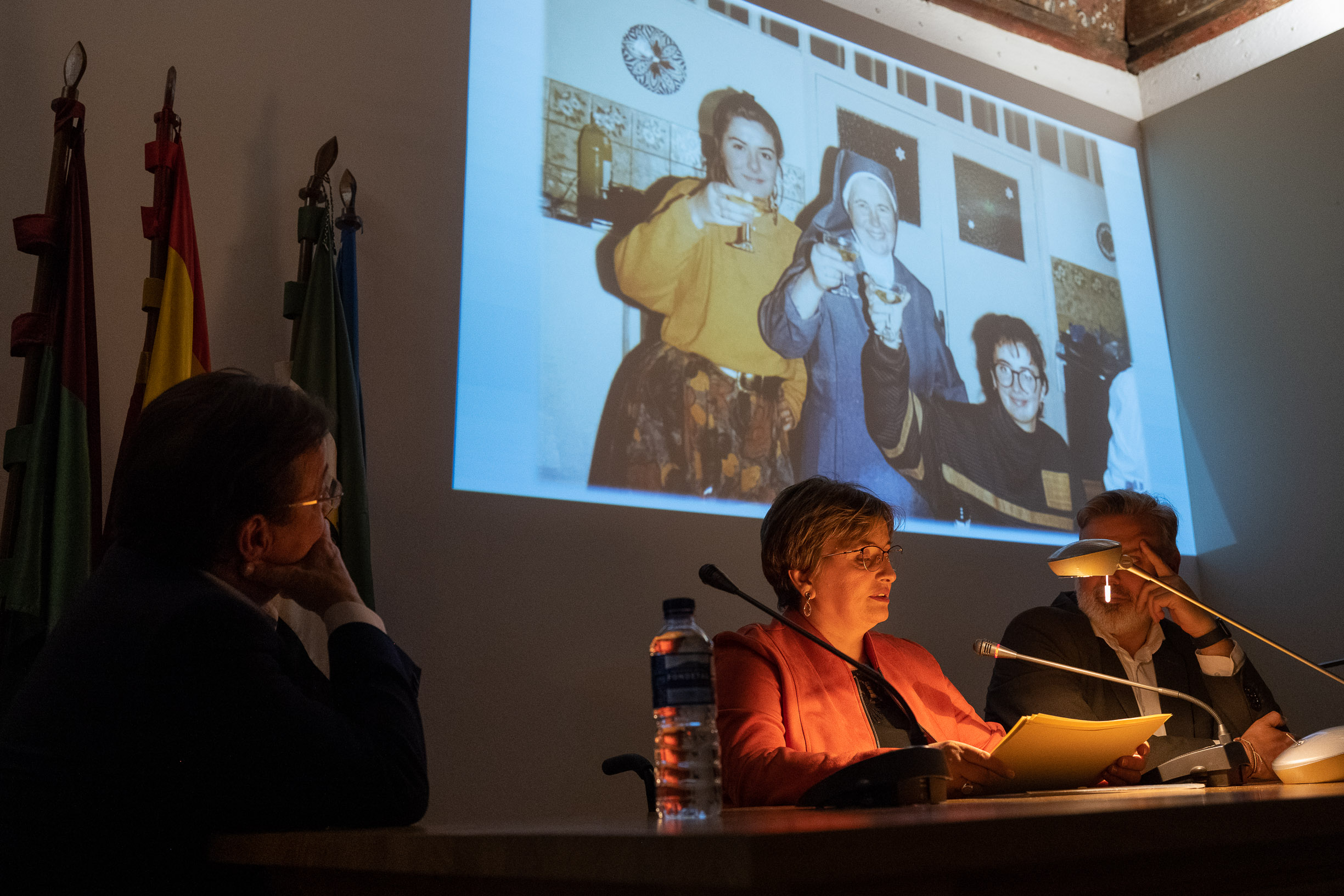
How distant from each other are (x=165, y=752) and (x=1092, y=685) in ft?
6.26

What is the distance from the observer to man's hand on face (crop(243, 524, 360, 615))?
1296 mm

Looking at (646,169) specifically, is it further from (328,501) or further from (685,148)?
(328,501)

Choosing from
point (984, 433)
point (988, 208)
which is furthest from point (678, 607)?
point (988, 208)

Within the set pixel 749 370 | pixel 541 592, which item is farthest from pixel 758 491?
pixel 541 592

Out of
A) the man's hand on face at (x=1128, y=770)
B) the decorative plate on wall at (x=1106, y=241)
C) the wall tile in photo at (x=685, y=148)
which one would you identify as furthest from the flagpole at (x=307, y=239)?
the decorative plate on wall at (x=1106, y=241)

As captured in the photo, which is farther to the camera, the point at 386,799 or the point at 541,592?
the point at 541,592

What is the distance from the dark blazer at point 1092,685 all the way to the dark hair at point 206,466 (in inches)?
60.5

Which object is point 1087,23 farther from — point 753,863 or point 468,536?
point 753,863

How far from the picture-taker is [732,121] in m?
3.25

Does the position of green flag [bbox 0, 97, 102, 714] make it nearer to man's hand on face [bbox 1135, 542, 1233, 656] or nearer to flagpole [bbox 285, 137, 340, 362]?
flagpole [bbox 285, 137, 340, 362]

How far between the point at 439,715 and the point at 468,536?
43 cm

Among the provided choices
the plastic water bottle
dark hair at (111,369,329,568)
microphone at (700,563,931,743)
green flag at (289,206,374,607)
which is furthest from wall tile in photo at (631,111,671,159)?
the plastic water bottle

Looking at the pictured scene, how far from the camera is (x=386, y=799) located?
107cm

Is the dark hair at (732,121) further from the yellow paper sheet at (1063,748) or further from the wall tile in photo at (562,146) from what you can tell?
the yellow paper sheet at (1063,748)
